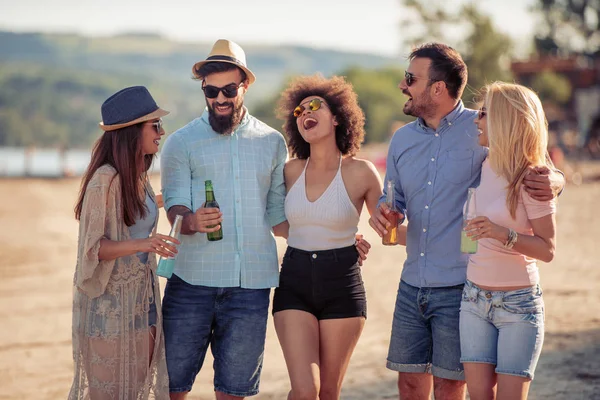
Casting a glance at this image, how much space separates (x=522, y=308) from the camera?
4.55m

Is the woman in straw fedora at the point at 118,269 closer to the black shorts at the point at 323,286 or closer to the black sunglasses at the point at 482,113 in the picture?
the black shorts at the point at 323,286

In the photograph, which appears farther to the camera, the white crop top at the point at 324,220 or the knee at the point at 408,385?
the white crop top at the point at 324,220

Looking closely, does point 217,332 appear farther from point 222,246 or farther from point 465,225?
point 465,225

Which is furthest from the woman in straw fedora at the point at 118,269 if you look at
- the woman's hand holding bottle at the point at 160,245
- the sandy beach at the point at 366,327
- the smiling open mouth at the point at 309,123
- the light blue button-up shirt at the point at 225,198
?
the sandy beach at the point at 366,327

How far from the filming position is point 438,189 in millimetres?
5191

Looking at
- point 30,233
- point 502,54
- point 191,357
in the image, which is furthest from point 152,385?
point 502,54

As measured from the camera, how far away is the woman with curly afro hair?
5222mm

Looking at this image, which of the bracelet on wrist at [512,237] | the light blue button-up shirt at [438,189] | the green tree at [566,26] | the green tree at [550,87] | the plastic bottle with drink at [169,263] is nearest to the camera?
the bracelet on wrist at [512,237]

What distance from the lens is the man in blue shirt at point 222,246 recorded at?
209 inches

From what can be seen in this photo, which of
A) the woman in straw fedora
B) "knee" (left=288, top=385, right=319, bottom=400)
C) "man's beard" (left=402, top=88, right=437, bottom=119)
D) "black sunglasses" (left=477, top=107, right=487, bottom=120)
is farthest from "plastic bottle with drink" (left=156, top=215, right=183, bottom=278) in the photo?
"black sunglasses" (left=477, top=107, right=487, bottom=120)

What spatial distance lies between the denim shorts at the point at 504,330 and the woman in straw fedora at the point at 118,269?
1.64 meters

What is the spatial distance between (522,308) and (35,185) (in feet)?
128

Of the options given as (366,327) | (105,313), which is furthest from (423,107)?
(366,327)

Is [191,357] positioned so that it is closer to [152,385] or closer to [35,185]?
[152,385]
